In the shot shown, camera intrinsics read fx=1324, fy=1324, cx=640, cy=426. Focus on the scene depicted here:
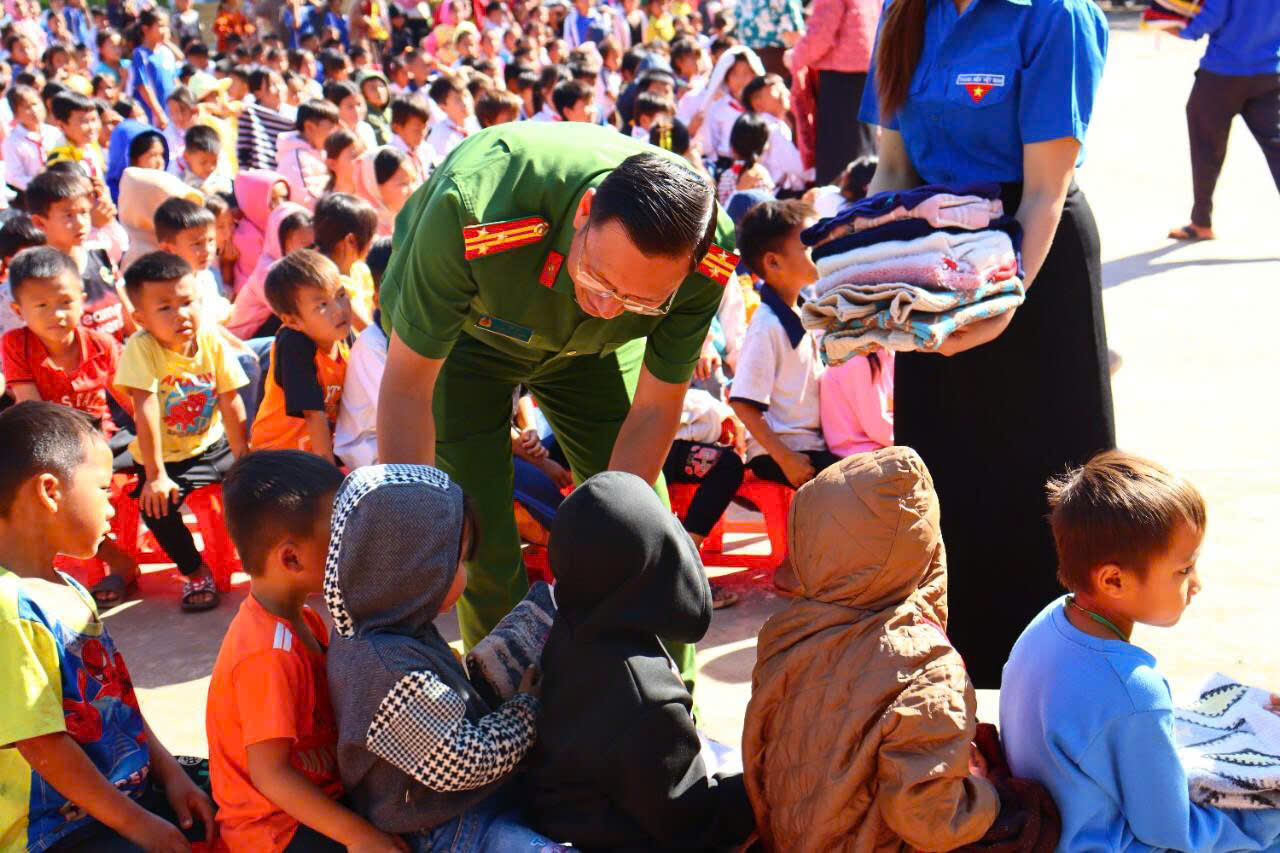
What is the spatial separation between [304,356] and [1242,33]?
17.1ft

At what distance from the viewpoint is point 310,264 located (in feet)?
13.7

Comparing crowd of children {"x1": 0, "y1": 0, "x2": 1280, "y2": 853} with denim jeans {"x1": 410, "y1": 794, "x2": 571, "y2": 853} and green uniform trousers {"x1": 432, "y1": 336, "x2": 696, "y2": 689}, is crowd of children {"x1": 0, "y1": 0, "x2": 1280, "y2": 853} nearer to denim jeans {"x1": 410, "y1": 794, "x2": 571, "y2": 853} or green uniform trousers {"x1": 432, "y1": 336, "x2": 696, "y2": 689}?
denim jeans {"x1": 410, "y1": 794, "x2": 571, "y2": 853}

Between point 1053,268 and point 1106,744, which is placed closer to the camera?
point 1106,744

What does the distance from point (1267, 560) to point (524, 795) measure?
8.40 ft

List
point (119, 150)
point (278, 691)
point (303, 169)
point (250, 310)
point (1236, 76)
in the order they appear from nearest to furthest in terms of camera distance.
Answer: point (278, 691) < point (250, 310) < point (1236, 76) < point (303, 169) < point (119, 150)

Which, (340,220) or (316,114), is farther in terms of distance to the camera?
(316,114)

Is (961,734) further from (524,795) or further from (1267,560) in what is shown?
(1267,560)

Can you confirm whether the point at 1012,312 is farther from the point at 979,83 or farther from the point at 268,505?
the point at 268,505

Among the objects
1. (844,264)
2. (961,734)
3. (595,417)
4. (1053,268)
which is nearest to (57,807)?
(595,417)

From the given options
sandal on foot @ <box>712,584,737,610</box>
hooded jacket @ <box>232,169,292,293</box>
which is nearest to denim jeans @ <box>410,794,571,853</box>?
sandal on foot @ <box>712,584,737,610</box>

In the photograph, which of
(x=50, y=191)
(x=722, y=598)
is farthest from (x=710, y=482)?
(x=50, y=191)

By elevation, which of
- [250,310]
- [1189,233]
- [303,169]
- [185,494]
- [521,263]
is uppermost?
[521,263]

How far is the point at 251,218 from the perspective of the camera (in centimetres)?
695

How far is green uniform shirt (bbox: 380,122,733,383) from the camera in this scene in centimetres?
244
